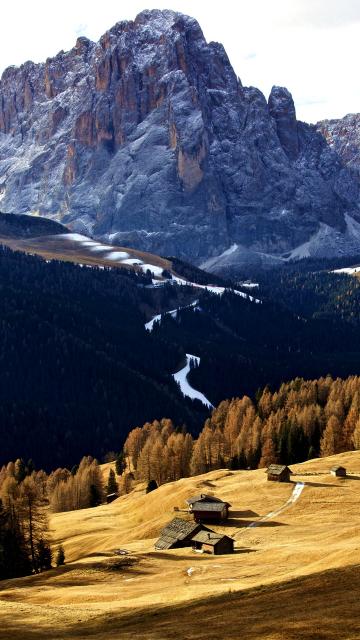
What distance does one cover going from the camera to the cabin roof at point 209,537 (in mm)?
83512

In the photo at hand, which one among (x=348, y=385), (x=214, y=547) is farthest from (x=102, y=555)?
(x=348, y=385)

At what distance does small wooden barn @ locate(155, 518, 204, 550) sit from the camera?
293 feet

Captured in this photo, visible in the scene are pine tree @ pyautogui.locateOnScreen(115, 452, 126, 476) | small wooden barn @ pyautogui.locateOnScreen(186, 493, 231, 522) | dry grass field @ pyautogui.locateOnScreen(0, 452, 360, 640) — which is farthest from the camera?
pine tree @ pyautogui.locateOnScreen(115, 452, 126, 476)

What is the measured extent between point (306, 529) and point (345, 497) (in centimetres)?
1282

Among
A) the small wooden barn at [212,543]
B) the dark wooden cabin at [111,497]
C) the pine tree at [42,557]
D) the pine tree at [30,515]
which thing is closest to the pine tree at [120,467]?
the dark wooden cabin at [111,497]

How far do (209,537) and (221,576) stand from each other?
52.8ft

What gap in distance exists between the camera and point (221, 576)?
227 ft

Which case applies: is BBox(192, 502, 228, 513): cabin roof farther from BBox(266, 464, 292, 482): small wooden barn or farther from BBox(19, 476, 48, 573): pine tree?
BBox(19, 476, 48, 573): pine tree

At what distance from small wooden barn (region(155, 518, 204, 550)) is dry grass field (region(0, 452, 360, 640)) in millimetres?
1938

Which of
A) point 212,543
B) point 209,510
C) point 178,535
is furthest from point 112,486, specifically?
point 212,543

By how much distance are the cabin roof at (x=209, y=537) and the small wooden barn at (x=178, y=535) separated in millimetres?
1725

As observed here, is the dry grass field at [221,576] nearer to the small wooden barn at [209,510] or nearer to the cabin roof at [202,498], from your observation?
the small wooden barn at [209,510]

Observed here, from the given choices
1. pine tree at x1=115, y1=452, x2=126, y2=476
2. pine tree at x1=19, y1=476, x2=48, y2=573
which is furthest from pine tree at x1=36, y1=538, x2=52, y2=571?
pine tree at x1=115, y1=452, x2=126, y2=476

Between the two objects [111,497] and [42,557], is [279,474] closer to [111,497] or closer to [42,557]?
[42,557]
